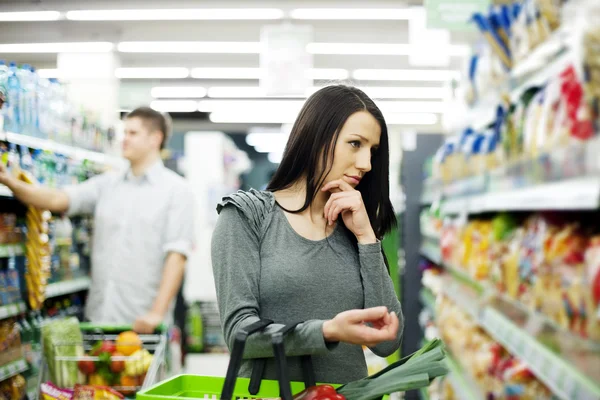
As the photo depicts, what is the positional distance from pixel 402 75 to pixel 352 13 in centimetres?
355

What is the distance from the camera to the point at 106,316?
3.58m

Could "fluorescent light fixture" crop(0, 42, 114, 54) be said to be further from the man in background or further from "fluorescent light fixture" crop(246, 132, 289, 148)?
"fluorescent light fixture" crop(246, 132, 289, 148)

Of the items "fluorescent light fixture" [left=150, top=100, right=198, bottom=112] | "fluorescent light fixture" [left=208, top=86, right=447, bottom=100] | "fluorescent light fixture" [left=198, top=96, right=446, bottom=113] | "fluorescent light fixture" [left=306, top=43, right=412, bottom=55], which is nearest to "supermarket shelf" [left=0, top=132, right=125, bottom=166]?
"fluorescent light fixture" [left=306, top=43, right=412, bottom=55]

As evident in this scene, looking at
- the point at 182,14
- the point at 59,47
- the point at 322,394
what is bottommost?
the point at 322,394

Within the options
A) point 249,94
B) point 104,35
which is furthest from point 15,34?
point 249,94

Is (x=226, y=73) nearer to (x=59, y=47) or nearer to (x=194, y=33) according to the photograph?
(x=194, y=33)

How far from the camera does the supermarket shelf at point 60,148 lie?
3.00 m

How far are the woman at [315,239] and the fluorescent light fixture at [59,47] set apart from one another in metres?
9.64

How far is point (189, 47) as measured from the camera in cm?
1098

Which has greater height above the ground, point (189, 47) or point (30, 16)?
point (30, 16)

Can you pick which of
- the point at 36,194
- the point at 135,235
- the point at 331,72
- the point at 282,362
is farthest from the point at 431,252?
the point at 331,72

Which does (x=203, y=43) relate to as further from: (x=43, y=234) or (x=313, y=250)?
(x=313, y=250)

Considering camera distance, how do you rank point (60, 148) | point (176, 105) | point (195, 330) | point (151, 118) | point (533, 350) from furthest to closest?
point (176, 105) < point (195, 330) < point (151, 118) < point (60, 148) < point (533, 350)

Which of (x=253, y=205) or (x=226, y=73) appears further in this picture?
(x=226, y=73)
